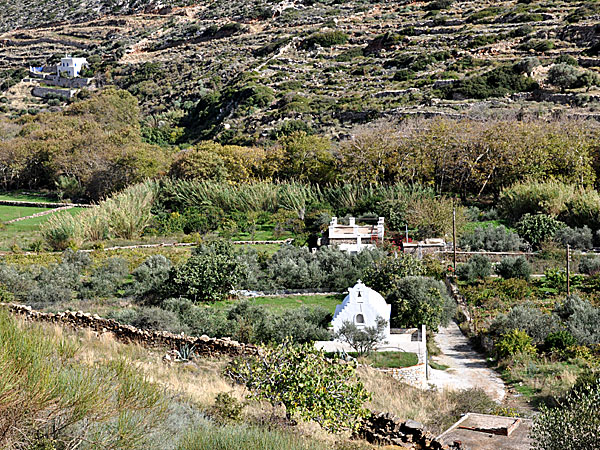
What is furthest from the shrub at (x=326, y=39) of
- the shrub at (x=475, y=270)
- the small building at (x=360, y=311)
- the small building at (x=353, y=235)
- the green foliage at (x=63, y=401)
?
the green foliage at (x=63, y=401)

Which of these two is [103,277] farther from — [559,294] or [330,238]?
[559,294]

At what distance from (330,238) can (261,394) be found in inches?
555

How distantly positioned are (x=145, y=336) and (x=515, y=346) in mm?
7310

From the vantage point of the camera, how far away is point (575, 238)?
2069cm

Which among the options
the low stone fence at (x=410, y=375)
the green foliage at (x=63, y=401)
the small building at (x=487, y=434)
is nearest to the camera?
the green foliage at (x=63, y=401)

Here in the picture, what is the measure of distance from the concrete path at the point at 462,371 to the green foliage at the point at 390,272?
6.27 feet

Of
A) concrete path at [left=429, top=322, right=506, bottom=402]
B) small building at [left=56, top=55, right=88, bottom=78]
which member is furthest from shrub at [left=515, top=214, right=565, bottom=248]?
small building at [left=56, top=55, right=88, bottom=78]

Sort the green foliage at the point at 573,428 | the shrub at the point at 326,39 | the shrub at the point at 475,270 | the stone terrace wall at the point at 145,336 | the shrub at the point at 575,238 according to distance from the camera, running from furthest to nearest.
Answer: the shrub at the point at 326,39
the shrub at the point at 575,238
the shrub at the point at 475,270
the stone terrace wall at the point at 145,336
the green foliage at the point at 573,428

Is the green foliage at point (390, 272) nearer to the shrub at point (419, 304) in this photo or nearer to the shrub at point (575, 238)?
the shrub at point (419, 304)

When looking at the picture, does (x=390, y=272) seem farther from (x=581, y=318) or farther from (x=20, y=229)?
(x=20, y=229)

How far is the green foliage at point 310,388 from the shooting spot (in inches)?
308

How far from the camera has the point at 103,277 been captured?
58.2ft

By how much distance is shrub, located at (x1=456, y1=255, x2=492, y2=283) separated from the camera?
61.5 ft

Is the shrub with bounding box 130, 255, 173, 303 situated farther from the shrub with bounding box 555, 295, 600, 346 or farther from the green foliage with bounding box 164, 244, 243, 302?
the shrub with bounding box 555, 295, 600, 346
